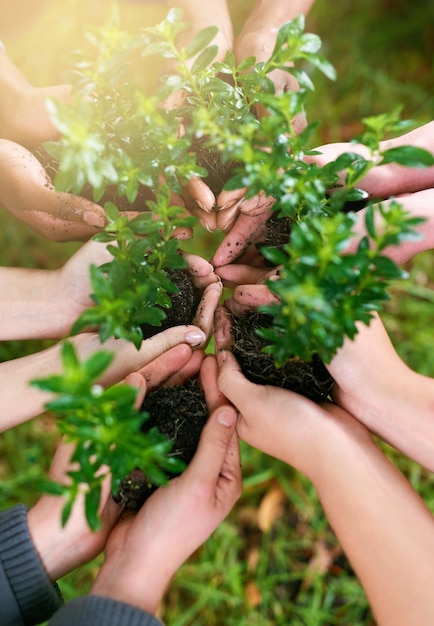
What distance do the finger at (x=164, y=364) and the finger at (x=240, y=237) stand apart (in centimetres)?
38

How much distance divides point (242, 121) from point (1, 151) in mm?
896

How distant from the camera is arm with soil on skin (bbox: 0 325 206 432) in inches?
68.1

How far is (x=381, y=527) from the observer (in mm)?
1354

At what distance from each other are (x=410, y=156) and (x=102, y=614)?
127cm

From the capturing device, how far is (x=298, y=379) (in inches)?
61.9

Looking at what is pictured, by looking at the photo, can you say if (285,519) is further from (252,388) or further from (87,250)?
(87,250)

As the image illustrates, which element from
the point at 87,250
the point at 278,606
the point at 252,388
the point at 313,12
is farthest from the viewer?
the point at 313,12

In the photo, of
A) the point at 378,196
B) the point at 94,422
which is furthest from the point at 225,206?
the point at 94,422

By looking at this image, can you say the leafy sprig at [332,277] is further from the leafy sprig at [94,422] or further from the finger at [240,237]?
the finger at [240,237]

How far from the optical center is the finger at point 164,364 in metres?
1.69

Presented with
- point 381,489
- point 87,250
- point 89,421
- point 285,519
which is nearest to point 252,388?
point 381,489

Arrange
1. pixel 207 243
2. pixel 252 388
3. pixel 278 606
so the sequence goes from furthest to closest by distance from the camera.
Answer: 1. pixel 207 243
2. pixel 278 606
3. pixel 252 388

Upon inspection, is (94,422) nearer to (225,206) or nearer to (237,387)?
(237,387)

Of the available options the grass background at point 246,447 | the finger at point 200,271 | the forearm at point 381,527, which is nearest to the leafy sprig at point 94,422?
the forearm at point 381,527
